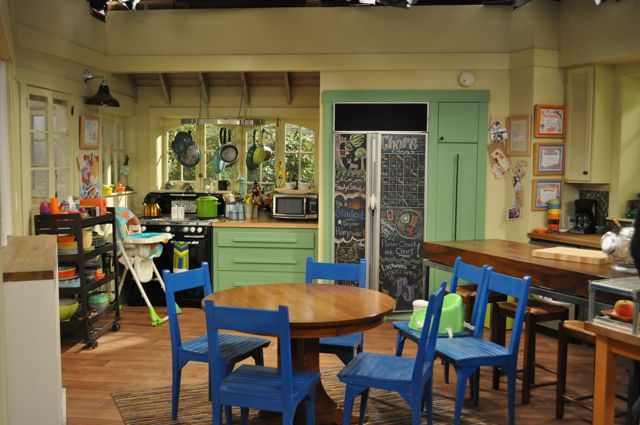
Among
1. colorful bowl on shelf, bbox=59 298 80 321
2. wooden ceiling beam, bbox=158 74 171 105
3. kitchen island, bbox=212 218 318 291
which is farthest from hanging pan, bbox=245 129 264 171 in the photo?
colorful bowl on shelf, bbox=59 298 80 321

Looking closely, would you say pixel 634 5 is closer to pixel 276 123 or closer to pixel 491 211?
pixel 491 211

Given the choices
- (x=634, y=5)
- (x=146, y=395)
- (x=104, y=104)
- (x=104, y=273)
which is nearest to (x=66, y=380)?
(x=146, y=395)

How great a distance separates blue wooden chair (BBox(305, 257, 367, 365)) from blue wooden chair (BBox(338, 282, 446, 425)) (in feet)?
1.48

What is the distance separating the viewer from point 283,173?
Answer: 7430mm

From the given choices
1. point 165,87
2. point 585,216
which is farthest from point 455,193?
point 165,87

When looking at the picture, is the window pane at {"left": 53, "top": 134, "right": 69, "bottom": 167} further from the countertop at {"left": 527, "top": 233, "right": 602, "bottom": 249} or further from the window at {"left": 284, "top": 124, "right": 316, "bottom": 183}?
the countertop at {"left": 527, "top": 233, "right": 602, "bottom": 249}

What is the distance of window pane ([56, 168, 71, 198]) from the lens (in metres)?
5.77

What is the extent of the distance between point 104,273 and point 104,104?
155 cm

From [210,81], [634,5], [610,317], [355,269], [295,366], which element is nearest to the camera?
[610,317]

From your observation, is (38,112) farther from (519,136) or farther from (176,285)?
(519,136)

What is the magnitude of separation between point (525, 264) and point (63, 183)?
3963mm

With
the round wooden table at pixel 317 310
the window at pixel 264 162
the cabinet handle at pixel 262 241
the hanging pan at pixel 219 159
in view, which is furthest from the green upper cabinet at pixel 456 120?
the round wooden table at pixel 317 310

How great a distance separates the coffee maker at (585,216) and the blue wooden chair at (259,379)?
3.65 m

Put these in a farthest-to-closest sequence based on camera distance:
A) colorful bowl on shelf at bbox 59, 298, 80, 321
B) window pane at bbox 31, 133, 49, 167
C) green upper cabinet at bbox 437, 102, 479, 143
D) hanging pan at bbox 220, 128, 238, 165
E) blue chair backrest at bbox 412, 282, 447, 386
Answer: hanging pan at bbox 220, 128, 238, 165 < green upper cabinet at bbox 437, 102, 479, 143 < window pane at bbox 31, 133, 49, 167 < colorful bowl on shelf at bbox 59, 298, 80, 321 < blue chair backrest at bbox 412, 282, 447, 386
